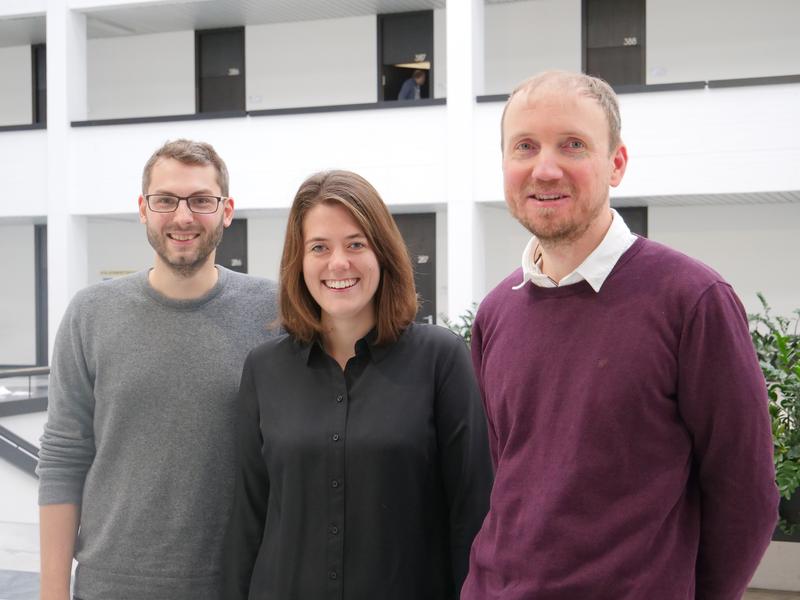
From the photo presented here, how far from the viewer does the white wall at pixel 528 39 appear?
1686cm

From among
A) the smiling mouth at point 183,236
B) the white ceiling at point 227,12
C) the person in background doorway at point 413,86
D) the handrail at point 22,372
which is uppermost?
the white ceiling at point 227,12

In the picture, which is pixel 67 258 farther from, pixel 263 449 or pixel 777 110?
pixel 263 449

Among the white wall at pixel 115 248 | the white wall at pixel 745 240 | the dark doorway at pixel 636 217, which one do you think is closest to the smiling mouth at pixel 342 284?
the white wall at pixel 745 240

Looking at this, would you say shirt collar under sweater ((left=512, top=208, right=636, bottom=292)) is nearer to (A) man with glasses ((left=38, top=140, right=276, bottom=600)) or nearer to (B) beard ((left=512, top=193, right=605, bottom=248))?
(B) beard ((left=512, top=193, right=605, bottom=248))

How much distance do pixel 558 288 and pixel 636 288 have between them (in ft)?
0.67

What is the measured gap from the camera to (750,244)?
15.9 metres

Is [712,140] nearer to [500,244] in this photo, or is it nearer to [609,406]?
[500,244]

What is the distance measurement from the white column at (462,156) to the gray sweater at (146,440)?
12001 mm

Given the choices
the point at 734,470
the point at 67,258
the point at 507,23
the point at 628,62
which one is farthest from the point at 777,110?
the point at 734,470

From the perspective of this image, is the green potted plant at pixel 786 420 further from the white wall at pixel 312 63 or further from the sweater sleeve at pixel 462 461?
the white wall at pixel 312 63

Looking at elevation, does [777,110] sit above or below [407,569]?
above

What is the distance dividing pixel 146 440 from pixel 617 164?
65.5 inches

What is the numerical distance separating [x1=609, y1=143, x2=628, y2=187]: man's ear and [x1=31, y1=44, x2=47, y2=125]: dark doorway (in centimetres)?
1953

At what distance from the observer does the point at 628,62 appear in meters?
16.2
